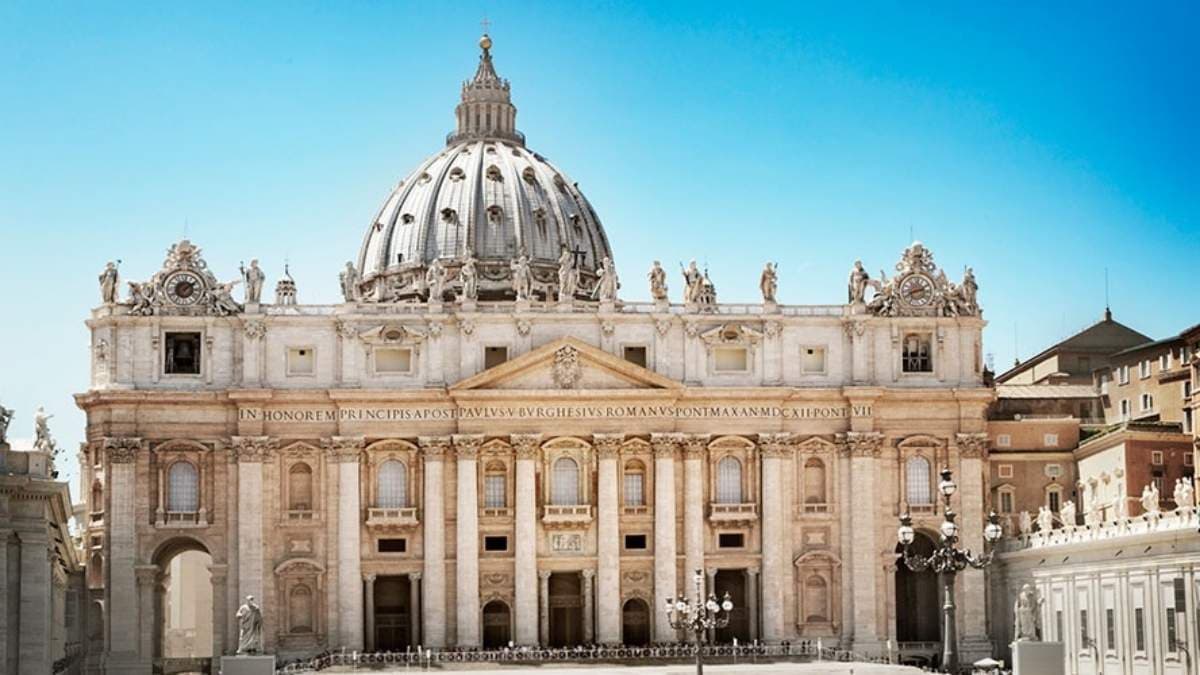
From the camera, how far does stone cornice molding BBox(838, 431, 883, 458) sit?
93625 mm

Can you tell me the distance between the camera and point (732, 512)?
93.0 m

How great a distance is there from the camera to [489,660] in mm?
87000

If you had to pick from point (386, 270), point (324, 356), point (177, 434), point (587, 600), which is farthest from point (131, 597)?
point (386, 270)

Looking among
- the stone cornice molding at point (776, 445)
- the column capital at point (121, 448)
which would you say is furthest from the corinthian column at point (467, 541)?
the column capital at point (121, 448)

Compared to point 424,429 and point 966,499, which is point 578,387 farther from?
point 966,499

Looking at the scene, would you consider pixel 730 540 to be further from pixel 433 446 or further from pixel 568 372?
pixel 433 446

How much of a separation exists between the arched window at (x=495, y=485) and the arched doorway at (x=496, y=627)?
4.38 metres

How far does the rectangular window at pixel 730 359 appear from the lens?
94.4m

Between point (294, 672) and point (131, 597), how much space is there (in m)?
11.3

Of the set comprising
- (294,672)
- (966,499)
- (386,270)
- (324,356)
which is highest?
(386,270)

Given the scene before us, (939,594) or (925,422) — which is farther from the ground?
(925,422)

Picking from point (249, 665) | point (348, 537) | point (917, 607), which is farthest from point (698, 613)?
point (917, 607)

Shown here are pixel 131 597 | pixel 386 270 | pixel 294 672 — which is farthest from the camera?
pixel 386 270

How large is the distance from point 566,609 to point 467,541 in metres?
5.92
